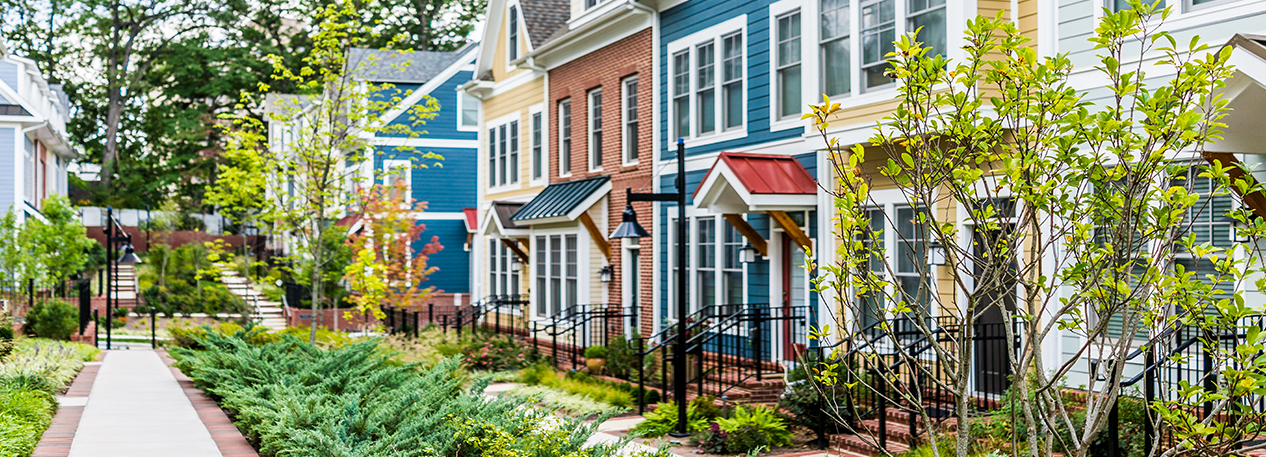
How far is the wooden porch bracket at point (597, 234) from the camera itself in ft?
65.1

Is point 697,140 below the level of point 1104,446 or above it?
above

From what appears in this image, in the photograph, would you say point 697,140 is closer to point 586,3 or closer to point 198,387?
point 586,3

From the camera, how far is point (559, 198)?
68.4ft

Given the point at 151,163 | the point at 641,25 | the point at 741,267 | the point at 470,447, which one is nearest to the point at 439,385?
the point at 470,447

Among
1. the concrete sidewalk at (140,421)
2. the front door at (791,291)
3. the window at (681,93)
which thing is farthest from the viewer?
the window at (681,93)

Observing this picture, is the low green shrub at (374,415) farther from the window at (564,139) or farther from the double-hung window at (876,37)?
the window at (564,139)

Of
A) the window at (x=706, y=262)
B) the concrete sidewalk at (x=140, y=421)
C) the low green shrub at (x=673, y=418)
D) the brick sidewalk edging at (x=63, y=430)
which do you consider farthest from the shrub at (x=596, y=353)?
the brick sidewalk edging at (x=63, y=430)

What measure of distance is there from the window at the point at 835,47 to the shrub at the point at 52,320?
18.4 m

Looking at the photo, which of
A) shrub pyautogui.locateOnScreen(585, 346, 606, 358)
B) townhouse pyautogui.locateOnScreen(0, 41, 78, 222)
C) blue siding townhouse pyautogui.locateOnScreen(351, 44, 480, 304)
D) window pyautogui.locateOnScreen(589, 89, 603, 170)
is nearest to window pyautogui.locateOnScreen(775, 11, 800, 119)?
shrub pyautogui.locateOnScreen(585, 346, 606, 358)

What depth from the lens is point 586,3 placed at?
2078 cm

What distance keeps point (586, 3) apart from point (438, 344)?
288 inches

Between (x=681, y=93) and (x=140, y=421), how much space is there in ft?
32.2

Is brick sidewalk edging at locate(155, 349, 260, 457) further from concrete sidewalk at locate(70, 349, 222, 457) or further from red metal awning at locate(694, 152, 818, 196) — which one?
red metal awning at locate(694, 152, 818, 196)

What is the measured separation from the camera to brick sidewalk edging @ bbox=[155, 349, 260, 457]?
31.0 feet
